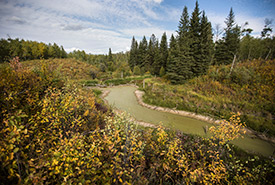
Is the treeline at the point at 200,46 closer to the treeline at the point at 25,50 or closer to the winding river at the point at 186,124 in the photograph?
the winding river at the point at 186,124

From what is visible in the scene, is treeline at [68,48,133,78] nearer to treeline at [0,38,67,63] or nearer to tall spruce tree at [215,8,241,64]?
treeline at [0,38,67,63]

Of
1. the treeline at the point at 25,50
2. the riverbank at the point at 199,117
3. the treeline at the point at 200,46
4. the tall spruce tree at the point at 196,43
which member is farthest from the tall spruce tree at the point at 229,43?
the treeline at the point at 25,50

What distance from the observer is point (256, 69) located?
16.3 metres

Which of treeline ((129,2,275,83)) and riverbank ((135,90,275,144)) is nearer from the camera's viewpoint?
riverbank ((135,90,275,144))

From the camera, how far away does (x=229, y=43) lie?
66.4 feet

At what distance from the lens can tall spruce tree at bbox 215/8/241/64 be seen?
65.3 ft

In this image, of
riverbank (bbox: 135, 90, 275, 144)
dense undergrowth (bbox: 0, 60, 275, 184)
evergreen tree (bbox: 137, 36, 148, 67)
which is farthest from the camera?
evergreen tree (bbox: 137, 36, 148, 67)

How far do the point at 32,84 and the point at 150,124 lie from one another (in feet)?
27.5

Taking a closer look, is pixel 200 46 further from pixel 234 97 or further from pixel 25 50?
pixel 25 50

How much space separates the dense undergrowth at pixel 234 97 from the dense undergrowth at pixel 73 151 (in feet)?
29.0

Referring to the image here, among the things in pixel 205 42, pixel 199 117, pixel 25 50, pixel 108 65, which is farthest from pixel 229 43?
pixel 25 50

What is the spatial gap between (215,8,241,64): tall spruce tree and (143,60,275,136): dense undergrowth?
13.9ft

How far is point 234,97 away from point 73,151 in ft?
56.6

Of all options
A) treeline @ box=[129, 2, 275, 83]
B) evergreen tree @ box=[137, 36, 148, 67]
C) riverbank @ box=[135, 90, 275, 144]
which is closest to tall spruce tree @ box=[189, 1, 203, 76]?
treeline @ box=[129, 2, 275, 83]
